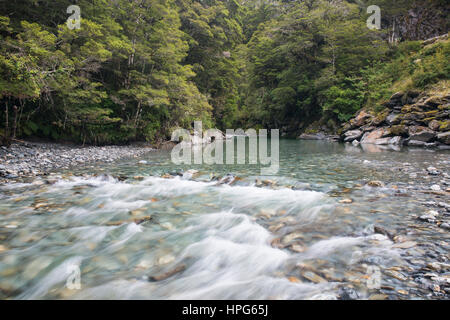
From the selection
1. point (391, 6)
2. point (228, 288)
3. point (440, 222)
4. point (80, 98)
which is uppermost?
point (391, 6)

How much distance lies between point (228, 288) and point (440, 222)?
261 centimetres

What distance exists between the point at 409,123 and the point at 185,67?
43.1ft

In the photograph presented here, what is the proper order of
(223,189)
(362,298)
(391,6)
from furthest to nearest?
(391,6) → (223,189) → (362,298)

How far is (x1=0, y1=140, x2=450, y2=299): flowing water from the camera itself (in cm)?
189

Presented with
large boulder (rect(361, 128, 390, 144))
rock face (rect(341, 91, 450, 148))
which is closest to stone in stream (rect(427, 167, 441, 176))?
rock face (rect(341, 91, 450, 148))

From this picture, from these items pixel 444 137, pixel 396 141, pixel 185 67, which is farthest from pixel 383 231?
pixel 185 67

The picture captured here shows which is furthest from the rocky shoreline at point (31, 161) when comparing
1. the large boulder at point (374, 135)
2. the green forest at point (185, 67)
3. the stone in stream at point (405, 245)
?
the large boulder at point (374, 135)

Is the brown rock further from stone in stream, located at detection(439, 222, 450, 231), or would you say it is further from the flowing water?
stone in stream, located at detection(439, 222, 450, 231)

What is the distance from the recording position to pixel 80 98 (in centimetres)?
1087

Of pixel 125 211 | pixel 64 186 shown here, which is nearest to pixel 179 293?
pixel 125 211

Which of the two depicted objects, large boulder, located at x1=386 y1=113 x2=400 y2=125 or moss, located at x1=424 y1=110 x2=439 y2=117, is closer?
moss, located at x1=424 y1=110 x2=439 y2=117

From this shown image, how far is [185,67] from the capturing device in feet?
51.7

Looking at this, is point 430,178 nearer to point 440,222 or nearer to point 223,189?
point 440,222

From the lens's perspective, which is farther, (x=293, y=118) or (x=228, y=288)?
(x=293, y=118)
